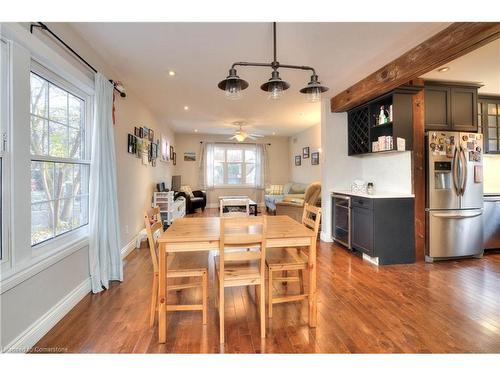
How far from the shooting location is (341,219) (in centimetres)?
397

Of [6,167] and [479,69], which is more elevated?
[479,69]

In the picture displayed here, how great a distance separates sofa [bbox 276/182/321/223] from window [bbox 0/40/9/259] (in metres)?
4.54

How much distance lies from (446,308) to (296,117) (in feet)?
15.4

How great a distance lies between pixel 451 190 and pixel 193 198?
249 inches

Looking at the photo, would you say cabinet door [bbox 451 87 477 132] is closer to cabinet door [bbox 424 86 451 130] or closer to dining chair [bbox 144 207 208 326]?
cabinet door [bbox 424 86 451 130]

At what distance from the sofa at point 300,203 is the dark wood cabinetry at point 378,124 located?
1.12 metres

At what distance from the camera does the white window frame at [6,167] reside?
1.52 metres

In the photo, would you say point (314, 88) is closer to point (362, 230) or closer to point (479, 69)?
point (362, 230)

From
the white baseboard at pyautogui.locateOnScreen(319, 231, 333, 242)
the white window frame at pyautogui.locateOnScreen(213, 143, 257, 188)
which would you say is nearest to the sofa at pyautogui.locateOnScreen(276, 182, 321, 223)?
the white baseboard at pyautogui.locateOnScreen(319, 231, 333, 242)

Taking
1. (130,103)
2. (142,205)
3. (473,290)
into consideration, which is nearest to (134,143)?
(130,103)

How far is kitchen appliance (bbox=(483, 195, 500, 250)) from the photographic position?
137 inches

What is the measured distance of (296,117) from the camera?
587cm

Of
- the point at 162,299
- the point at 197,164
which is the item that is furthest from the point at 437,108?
the point at 197,164

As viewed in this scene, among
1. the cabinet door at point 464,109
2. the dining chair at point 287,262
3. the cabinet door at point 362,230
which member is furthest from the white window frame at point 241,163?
the dining chair at point 287,262
